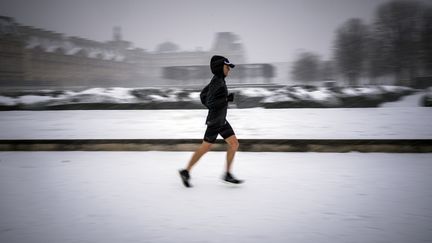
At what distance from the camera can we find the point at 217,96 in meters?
3.50

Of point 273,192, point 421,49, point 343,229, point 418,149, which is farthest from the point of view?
point 421,49

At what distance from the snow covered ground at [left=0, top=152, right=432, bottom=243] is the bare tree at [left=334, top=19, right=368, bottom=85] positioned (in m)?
37.3

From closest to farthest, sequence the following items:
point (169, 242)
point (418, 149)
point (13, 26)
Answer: point (169, 242), point (418, 149), point (13, 26)

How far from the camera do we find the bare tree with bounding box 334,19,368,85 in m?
38.2

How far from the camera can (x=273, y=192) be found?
3404 millimetres

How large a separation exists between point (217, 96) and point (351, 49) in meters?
40.0

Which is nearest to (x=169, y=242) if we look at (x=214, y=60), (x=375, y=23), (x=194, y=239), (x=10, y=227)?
(x=194, y=239)

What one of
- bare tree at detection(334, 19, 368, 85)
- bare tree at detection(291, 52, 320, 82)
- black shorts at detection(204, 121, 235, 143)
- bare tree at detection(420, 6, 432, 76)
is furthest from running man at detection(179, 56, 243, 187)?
bare tree at detection(291, 52, 320, 82)

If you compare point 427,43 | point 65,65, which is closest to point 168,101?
point 427,43

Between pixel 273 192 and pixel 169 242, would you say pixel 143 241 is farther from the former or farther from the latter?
pixel 273 192

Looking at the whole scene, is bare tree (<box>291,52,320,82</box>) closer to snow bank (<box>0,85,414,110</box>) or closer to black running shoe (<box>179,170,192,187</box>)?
snow bank (<box>0,85,414,110</box>)

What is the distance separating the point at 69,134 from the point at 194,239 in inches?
215

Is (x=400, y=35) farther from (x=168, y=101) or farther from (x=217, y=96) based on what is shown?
(x=217, y=96)

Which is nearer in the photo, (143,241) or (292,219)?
(143,241)
